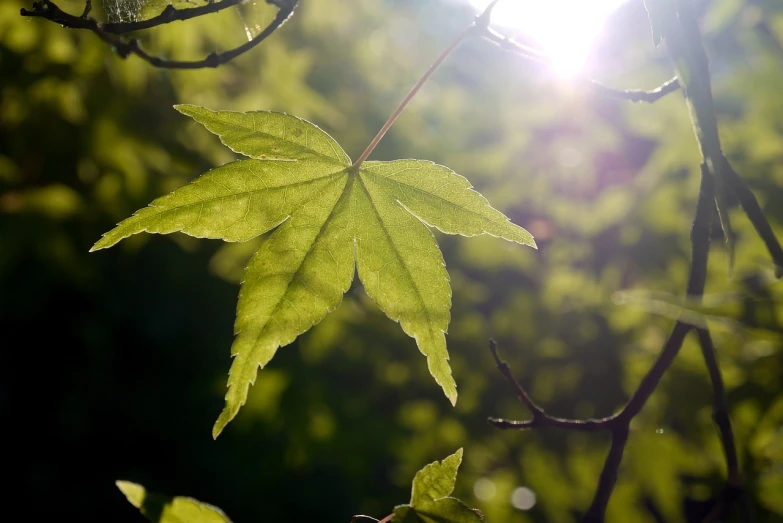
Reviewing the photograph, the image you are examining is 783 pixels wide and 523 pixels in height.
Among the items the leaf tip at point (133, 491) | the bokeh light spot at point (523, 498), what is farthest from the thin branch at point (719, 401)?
the bokeh light spot at point (523, 498)

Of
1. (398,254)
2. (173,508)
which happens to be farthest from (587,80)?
(173,508)

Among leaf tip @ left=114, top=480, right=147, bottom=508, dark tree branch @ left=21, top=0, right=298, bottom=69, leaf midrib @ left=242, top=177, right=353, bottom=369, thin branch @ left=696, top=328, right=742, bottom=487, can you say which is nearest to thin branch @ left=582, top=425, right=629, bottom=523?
thin branch @ left=696, top=328, right=742, bottom=487

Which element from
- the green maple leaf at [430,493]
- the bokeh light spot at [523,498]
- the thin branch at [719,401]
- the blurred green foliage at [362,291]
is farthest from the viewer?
the bokeh light spot at [523,498]

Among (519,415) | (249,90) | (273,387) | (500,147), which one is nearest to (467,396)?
(519,415)

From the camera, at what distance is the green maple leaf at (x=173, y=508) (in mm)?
858

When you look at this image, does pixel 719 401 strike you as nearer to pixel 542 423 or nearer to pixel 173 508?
pixel 542 423

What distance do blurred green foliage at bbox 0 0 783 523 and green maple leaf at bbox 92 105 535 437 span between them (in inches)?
38.7

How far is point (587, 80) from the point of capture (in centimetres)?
101

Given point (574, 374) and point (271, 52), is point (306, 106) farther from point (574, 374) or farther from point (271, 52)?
point (574, 374)

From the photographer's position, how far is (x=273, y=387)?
10.5 feet

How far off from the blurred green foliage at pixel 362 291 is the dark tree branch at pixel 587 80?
2.60 feet

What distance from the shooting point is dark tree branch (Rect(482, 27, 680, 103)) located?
0.96 m

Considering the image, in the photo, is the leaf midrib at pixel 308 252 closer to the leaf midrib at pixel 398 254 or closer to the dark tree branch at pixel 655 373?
the leaf midrib at pixel 398 254

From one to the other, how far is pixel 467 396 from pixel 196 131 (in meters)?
1.97
